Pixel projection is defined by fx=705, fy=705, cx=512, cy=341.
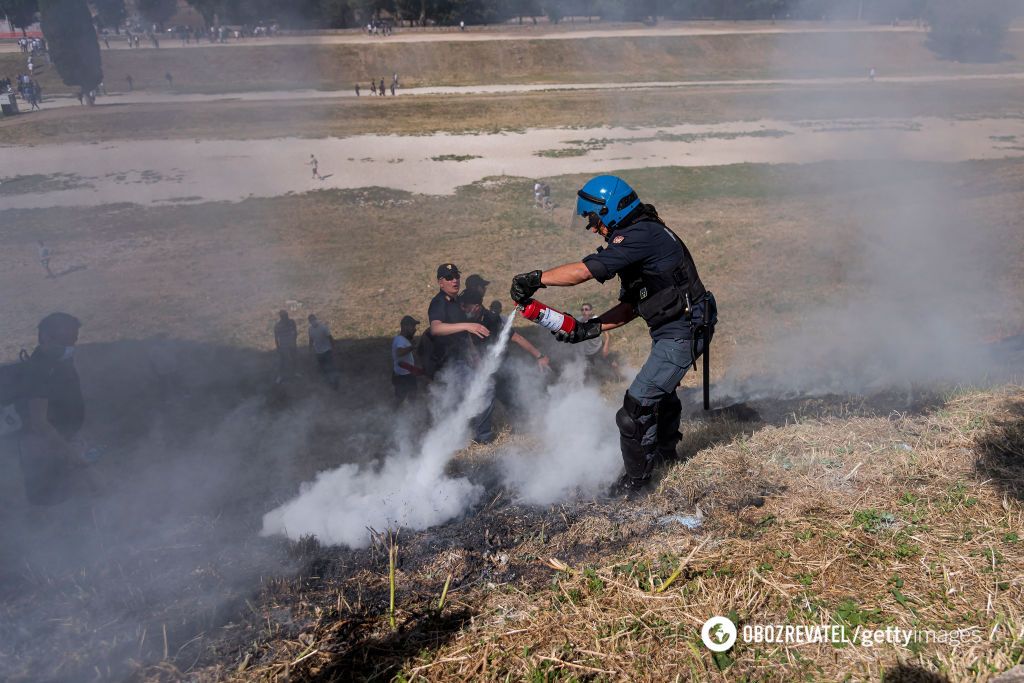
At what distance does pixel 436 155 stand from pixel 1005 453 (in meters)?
18.0

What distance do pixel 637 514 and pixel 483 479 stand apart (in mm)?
1194

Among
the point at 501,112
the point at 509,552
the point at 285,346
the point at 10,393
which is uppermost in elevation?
the point at 501,112

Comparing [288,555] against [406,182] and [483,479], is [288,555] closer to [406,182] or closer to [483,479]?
[483,479]

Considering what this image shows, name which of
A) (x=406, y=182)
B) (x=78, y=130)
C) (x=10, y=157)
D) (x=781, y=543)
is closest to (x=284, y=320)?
(x=781, y=543)

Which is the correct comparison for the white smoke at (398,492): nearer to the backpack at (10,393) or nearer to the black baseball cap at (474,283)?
the black baseball cap at (474,283)

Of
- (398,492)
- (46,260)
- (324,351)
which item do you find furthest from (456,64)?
(398,492)

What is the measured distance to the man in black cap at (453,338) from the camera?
5461 millimetres

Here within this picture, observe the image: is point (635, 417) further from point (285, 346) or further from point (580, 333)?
point (285, 346)

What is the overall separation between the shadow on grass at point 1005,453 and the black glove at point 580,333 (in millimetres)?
2130

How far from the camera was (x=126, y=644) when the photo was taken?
2912 millimetres

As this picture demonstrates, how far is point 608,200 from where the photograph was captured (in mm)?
3664

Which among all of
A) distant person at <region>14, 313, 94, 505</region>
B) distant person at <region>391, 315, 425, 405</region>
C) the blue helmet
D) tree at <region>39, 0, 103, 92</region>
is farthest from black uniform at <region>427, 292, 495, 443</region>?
tree at <region>39, 0, 103, 92</region>

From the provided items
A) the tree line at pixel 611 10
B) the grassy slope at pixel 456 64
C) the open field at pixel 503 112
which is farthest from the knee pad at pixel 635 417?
the grassy slope at pixel 456 64

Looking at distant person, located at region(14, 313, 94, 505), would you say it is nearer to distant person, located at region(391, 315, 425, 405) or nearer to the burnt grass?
the burnt grass
